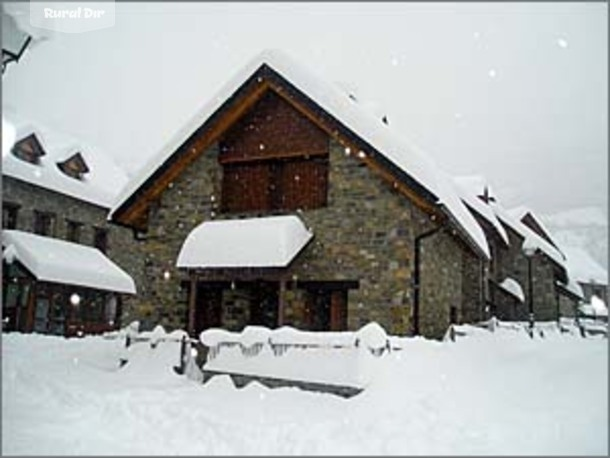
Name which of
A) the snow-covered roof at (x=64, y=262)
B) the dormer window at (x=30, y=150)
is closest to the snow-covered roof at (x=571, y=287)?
the snow-covered roof at (x=64, y=262)

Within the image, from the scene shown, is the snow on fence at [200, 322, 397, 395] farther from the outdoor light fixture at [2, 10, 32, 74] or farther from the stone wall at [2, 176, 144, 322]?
the stone wall at [2, 176, 144, 322]

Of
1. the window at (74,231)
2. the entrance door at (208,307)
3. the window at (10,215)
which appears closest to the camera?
the entrance door at (208,307)

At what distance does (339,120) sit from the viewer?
11.6 metres

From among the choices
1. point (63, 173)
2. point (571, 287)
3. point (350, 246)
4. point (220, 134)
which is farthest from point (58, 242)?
point (571, 287)

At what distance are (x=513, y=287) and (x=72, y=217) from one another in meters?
15.4

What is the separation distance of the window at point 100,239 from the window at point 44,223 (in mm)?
2138

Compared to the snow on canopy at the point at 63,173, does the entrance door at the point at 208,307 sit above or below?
below

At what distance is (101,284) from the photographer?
21500 mm

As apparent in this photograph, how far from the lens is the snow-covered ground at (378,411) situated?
17.9 feet

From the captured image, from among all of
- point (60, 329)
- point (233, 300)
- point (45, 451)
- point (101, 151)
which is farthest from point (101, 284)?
point (45, 451)

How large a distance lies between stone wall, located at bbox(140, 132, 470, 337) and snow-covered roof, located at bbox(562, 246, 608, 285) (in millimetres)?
13989

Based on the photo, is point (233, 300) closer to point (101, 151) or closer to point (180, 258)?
point (180, 258)

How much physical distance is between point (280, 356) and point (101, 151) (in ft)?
67.7

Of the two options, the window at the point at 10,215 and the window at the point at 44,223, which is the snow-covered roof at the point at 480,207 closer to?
the window at the point at 44,223
